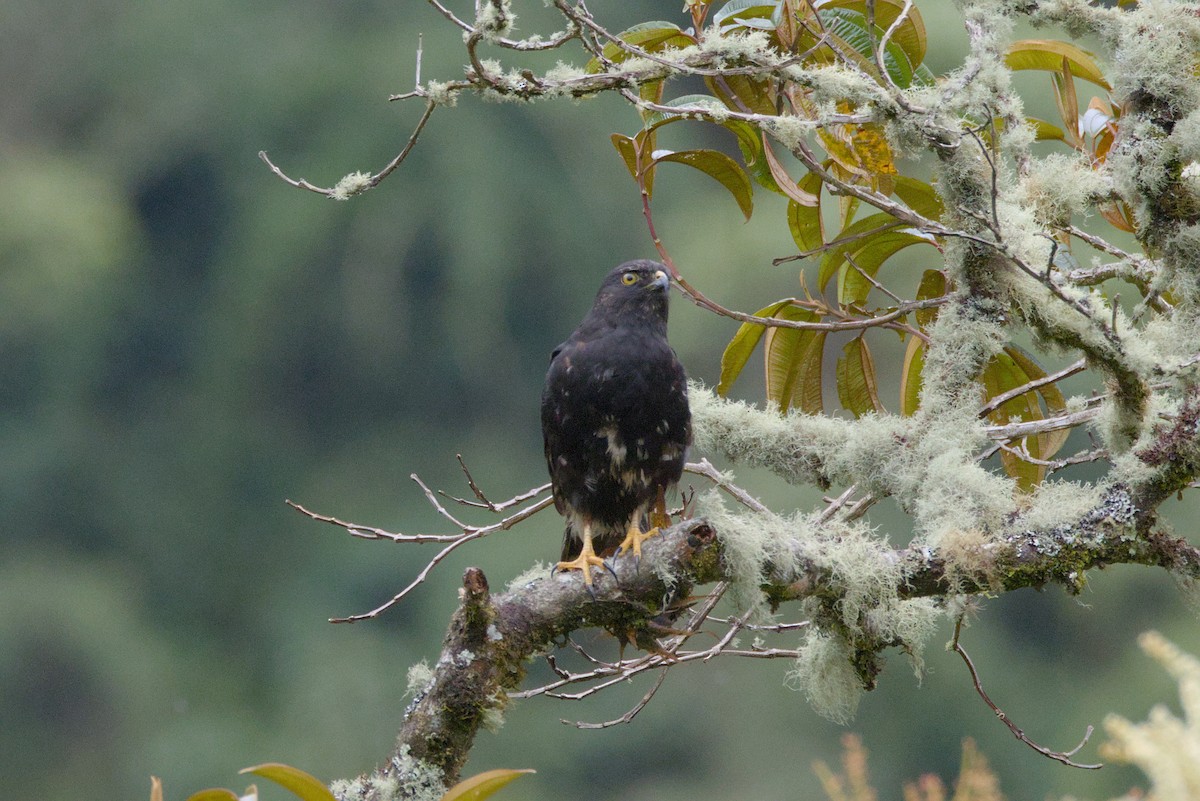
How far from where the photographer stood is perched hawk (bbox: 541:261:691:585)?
3375mm

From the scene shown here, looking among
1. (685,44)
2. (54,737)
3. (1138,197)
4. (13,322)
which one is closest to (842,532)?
(1138,197)

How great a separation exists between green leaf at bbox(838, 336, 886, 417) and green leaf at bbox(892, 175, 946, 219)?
0.38m

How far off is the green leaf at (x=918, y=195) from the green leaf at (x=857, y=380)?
38 centimetres

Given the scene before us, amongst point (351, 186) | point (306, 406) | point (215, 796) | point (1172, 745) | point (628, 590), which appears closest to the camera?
point (1172, 745)

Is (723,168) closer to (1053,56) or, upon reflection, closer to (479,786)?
(1053,56)

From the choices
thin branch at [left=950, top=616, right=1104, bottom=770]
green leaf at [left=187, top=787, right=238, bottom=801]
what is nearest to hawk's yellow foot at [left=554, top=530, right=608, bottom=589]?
thin branch at [left=950, top=616, right=1104, bottom=770]

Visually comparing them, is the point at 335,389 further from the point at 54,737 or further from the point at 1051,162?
the point at 1051,162

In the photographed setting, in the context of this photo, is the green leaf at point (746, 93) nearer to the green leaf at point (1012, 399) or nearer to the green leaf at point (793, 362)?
the green leaf at point (793, 362)

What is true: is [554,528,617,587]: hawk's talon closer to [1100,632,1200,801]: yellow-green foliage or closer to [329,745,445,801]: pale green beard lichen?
[329,745,445,801]: pale green beard lichen

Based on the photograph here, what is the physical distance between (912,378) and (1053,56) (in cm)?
90

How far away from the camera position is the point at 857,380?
11.7 feet

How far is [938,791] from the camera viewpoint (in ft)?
5.66

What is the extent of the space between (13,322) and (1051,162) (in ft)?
49.5

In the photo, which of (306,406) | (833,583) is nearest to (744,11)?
(833,583)
